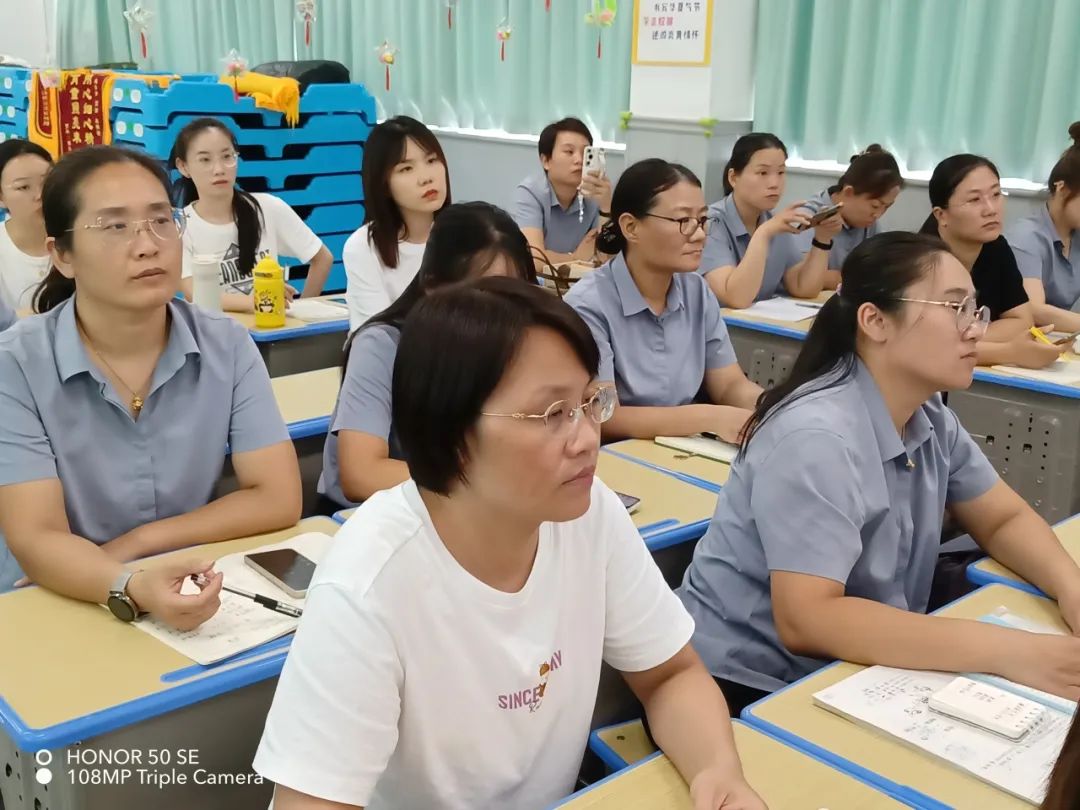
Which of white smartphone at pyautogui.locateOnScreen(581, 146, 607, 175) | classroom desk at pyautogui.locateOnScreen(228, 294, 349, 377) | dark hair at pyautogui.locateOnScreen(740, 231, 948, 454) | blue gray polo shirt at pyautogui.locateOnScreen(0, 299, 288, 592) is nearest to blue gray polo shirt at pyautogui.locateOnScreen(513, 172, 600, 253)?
white smartphone at pyautogui.locateOnScreen(581, 146, 607, 175)

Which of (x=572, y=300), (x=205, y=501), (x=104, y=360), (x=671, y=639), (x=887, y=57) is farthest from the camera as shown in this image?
(x=887, y=57)

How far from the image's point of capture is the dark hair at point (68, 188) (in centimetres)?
179

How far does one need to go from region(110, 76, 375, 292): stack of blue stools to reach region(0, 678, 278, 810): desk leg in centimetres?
422

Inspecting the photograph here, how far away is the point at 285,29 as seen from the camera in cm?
709

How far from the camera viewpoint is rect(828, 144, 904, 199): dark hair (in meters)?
3.94

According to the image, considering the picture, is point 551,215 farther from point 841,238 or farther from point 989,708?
point 989,708

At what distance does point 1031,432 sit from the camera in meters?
3.02

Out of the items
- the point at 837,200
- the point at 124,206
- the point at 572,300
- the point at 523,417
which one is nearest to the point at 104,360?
the point at 124,206

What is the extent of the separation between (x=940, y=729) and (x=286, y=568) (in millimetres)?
951

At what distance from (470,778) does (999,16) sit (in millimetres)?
4060

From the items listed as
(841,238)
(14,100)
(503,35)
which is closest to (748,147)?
(841,238)

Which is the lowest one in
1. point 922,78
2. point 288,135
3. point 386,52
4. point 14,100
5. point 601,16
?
point 288,135

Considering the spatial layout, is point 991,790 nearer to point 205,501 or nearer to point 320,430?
point 205,501

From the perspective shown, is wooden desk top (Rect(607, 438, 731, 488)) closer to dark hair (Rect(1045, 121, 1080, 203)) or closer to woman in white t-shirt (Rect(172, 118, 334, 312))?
woman in white t-shirt (Rect(172, 118, 334, 312))
